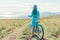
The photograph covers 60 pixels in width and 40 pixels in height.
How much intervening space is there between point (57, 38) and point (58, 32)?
5.12 feet

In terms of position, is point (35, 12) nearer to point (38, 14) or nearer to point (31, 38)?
point (38, 14)

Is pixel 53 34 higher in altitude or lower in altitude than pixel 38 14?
lower

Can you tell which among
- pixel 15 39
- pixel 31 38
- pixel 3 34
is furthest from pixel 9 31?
pixel 31 38

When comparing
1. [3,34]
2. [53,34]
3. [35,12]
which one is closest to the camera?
[35,12]

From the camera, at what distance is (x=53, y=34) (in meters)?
17.5

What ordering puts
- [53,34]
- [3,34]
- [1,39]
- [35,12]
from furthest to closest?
[3,34], [1,39], [53,34], [35,12]

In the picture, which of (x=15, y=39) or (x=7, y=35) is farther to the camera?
(x=7, y=35)

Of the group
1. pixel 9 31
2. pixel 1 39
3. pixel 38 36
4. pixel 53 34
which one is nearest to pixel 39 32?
pixel 38 36

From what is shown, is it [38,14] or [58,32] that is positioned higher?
[38,14]

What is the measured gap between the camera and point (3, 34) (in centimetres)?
2056

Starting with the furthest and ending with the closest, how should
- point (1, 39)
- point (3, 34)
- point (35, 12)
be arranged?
point (3, 34) < point (1, 39) < point (35, 12)

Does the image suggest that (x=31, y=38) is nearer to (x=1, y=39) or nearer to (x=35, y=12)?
(x=35, y=12)

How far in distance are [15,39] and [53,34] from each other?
2.50 meters

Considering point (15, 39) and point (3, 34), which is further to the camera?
point (3, 34)
